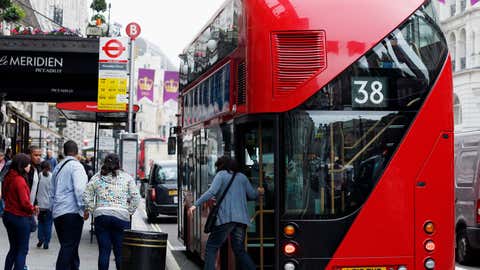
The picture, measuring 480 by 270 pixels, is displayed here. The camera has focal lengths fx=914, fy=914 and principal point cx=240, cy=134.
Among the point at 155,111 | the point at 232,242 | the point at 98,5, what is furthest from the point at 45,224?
the point at 155,111

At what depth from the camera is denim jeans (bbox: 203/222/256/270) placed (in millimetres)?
10109

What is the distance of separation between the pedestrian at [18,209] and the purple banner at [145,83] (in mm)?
26343

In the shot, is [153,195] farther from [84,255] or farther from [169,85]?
[169,85]

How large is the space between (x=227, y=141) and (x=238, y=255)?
140 cm

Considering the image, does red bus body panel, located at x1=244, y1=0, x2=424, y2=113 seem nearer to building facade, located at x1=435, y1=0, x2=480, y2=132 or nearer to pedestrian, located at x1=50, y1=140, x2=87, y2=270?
pedestrian, located at x1=50, y1=140, x2=87, y2=270

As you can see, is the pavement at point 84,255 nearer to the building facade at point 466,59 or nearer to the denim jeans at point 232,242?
the denim jeans at point 232,242

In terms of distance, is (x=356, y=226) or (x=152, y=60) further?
(x=152, y=60)

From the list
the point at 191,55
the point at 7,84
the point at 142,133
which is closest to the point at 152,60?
the point at 142,133

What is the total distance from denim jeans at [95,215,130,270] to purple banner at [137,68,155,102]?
86.5ft

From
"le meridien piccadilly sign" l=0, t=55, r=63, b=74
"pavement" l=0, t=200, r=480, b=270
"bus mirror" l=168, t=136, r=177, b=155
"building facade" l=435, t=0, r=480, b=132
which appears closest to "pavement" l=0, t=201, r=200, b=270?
"pavement" l=0, t=200, r=480, b=270

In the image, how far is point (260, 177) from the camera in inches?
380

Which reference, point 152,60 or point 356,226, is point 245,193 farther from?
point 152,60

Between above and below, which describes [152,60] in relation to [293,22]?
above

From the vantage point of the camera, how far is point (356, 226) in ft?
30.1
